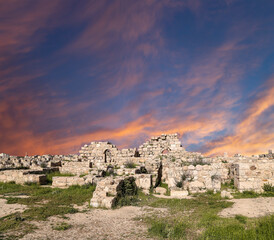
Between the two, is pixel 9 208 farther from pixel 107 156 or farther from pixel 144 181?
pixel 107 156

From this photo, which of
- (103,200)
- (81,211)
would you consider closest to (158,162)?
(103,200)

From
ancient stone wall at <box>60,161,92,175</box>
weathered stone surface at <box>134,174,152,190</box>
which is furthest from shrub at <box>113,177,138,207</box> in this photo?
ancient stone wall at <box>60,161,92,175</box>

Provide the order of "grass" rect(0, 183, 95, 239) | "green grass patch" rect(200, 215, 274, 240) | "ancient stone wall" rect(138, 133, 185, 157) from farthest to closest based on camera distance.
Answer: "ancient stone wall" rect(138, 133, 185, 157) < "grass" rect(0, 183, 95, 239) < "green grass patch" rect(200, 215, 274, 240)

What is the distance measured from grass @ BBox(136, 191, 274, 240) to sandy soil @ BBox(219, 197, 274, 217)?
0.43 metres

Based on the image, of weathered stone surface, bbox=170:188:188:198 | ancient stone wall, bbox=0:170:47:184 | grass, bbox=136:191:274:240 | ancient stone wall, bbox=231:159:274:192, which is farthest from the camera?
ancient stone wall, bbox=0:170:47:184

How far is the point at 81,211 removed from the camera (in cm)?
971

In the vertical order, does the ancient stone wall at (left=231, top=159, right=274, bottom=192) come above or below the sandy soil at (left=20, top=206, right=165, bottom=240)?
above

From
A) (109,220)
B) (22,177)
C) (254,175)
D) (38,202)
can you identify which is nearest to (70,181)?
(38,202)

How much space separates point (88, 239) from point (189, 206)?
5577 mm

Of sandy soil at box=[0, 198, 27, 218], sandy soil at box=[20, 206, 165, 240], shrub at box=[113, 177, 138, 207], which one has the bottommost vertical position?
sandy soil at box=[20, 206, 165, 240]

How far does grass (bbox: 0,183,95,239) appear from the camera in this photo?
25.7 feet

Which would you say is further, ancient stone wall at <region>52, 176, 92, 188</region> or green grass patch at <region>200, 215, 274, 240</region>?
ancient stone wall at <region>52, 176, 92, 188</region>

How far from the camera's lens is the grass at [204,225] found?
673 centimetres

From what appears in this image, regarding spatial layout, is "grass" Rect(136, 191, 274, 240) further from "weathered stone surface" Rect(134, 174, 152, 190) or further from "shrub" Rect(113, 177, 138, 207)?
"weathered stone surface" Rect(134, 174, 152, 190)
